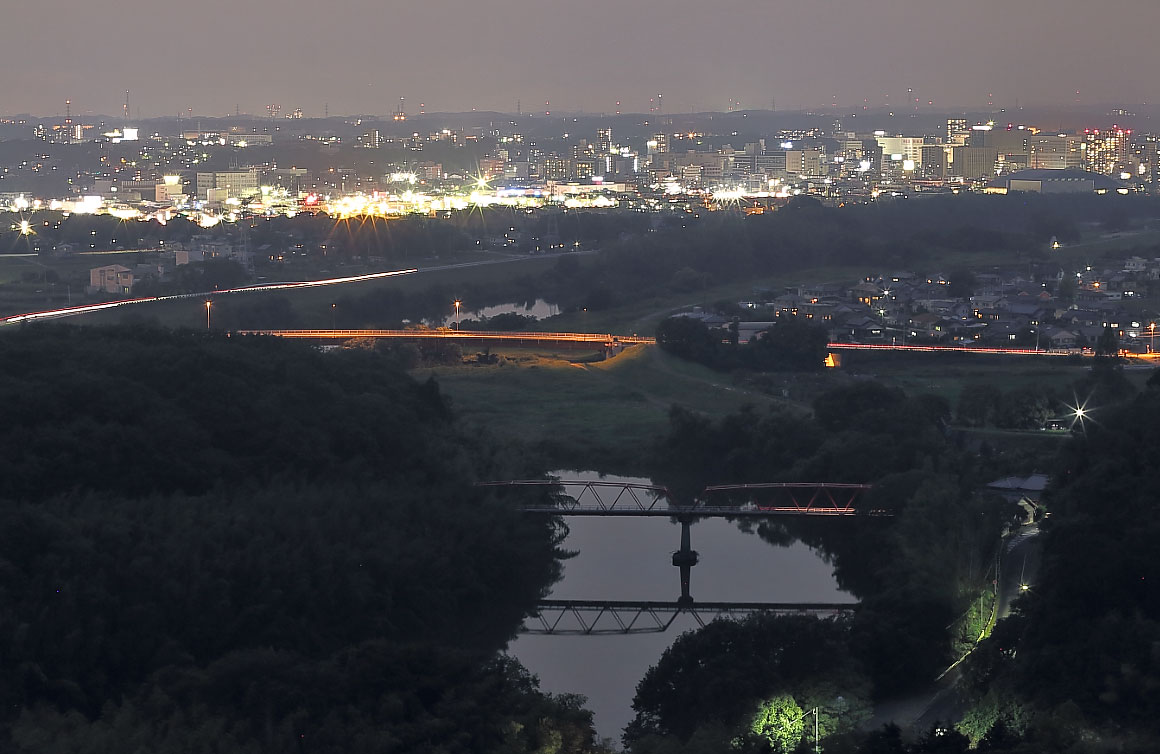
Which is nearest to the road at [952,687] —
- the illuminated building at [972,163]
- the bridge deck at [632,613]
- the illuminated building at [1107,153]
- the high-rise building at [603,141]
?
the bridge deck at [632,613]

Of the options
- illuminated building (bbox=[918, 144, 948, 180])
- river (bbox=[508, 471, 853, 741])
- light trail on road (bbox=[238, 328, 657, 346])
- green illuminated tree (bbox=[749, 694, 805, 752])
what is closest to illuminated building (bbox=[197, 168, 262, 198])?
illuminated building (bbox=[918, 144, 948, 180])

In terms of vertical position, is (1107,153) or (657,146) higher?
(1107,153)

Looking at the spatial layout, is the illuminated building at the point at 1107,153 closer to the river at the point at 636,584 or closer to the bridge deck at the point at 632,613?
the river at the point at 636,584

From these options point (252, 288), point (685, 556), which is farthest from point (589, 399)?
point (252, 288)

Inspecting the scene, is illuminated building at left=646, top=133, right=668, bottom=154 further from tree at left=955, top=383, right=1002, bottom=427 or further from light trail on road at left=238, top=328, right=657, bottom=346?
tree at left=955, top=383, right=1002, bottom=427

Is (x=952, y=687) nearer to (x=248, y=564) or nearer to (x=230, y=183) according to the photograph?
(x=248, y=564)

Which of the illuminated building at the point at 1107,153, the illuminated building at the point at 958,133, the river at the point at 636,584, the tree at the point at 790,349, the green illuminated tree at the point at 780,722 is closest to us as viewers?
the green illuminated tree at the point at 780,722

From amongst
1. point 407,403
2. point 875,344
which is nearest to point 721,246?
point 875,344
